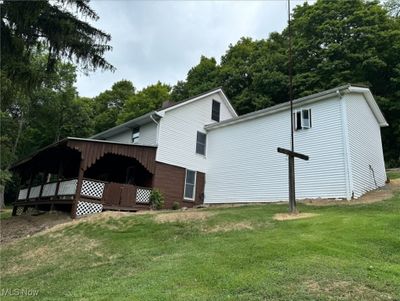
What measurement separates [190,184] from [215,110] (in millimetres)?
5352

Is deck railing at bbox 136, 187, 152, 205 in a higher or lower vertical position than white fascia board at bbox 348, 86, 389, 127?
lower

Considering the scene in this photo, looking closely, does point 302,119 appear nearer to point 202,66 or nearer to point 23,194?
point 23,194

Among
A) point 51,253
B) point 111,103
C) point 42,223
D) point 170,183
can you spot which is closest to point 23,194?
point 42,223

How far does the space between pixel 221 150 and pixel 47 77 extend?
36.2 ft

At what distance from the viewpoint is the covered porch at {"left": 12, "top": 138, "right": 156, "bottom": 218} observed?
→ 16.9 m

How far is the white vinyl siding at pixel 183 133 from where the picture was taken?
20.2 m

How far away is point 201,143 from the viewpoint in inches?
874

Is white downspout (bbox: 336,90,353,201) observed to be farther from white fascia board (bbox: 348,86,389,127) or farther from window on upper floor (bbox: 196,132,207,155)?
window on upper floor (bbox: 196,132,207,155)

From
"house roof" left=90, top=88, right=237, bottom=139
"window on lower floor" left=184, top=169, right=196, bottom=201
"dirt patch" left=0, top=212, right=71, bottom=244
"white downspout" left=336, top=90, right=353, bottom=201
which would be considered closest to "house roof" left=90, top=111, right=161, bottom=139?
"house roof" left=90, top=88, right=237, bottom=139

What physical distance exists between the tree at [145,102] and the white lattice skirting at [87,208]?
81.6ft

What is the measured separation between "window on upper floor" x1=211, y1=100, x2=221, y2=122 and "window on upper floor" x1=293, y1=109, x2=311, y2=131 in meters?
6.54

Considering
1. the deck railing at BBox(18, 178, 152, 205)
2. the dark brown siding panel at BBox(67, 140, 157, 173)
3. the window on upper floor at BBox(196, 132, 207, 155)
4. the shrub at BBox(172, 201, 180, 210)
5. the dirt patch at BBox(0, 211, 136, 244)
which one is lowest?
the dirt patch at BBox(0, 211, 136, 244)

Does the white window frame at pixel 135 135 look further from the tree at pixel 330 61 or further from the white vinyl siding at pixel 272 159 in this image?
the tree at pixel 330 61

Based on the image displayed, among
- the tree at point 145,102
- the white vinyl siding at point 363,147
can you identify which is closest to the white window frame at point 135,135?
the white vinyl siding at point 363,147
